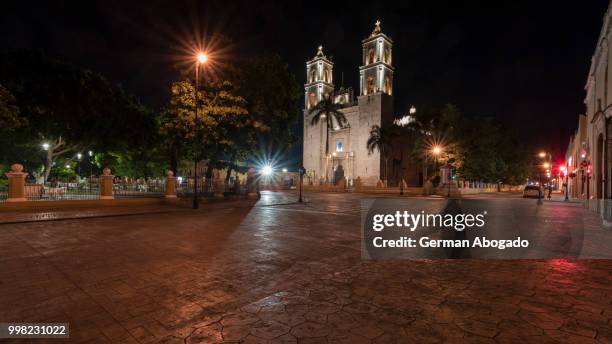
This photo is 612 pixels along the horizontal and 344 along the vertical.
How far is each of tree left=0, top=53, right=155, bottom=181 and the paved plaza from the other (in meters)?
15.8

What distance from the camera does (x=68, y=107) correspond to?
786 inches

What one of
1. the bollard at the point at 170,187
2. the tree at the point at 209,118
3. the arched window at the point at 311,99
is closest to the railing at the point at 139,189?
the bollard at the point at 170,187

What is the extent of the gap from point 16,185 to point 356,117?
5801 cm

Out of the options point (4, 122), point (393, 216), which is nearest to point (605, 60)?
point (393, 216)

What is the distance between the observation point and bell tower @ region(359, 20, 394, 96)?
59.9m

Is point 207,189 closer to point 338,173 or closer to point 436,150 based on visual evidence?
point 436,150

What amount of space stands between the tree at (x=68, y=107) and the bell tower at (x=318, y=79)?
48.9 metres

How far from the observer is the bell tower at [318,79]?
70125mm

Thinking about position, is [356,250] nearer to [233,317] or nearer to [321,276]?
[321,276]

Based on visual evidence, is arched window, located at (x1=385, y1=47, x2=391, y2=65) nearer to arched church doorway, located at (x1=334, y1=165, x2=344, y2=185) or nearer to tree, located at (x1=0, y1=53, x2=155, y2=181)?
arched church doorway, located at (x1=334, y1=165, x2=344, y2=185)

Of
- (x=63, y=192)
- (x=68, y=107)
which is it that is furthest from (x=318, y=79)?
(x=63, y=192)

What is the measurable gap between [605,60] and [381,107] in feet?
147

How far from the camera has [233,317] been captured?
11.9 ft

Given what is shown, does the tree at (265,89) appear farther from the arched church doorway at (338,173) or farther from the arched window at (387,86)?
the arched church doorway at (338,173)
